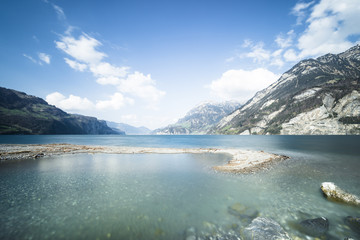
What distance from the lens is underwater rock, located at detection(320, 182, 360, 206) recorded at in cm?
1501

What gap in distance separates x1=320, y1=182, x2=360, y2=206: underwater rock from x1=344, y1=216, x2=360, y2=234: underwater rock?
3.93 m

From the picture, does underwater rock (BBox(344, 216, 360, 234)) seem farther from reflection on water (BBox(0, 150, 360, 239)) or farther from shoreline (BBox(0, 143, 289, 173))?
shoreline (BBox(0, 143, 289, 173))

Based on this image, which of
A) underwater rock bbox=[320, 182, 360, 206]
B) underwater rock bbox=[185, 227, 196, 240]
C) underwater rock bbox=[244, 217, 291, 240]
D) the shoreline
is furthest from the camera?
the shoreline

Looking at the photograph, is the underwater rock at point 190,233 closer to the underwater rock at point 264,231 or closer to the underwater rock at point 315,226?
the underwater rock at point 264,231

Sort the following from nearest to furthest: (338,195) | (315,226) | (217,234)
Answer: (217,234) < (315,226) < (338,195)

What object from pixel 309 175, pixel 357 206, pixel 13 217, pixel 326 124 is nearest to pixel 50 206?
pixel 13 217

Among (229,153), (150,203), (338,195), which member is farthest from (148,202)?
(229,153)

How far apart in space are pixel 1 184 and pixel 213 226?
26706 millimetres

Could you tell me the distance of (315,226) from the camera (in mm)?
11266

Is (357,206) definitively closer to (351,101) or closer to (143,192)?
(143,192)

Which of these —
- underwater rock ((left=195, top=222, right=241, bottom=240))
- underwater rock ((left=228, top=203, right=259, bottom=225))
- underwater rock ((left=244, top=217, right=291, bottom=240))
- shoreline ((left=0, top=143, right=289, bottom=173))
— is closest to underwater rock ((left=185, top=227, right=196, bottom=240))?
underwater rock ((left=195, top=222, right=241, bottom=240))

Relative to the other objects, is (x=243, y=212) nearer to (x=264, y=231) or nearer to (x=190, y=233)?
(x=264, y=231)

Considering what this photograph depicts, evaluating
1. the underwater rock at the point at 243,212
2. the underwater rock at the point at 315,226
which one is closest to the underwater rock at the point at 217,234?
the underwater rock at the point at 243,212

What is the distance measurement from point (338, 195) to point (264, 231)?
11869 millimetres
